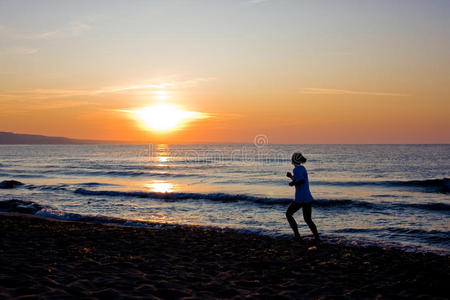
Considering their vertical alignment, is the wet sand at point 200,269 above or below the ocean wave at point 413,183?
above

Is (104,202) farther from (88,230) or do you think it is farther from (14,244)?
(14,244)

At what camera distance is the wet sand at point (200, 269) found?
→ 518 centimetres

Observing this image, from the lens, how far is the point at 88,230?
10164 millimetres

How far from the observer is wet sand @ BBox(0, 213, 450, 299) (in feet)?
17.0

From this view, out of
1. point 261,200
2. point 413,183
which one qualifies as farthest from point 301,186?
point 413,183

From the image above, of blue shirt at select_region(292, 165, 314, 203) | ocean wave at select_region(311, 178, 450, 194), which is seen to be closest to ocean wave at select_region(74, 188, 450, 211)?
ocean wave at select_region(311, 178, 450, 194)

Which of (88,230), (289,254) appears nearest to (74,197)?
(88,230)

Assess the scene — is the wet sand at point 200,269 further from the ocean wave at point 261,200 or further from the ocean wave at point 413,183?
the ocean wave at point 413,183

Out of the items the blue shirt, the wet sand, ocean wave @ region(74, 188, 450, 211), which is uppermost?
the blue shirt

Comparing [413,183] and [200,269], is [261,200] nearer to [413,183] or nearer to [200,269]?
[200,269]

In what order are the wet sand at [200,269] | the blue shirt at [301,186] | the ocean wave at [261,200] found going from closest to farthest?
1. the wet sand at [200,269]
2. the blue shirt at [301,186]
3. the ocean wave at [261,200]

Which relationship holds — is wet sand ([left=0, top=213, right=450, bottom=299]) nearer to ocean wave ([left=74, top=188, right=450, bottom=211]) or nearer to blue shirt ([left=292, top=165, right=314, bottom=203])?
blue shirt ([left=292, top=165, right=314, bottom=203])

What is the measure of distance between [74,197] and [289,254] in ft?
55.3

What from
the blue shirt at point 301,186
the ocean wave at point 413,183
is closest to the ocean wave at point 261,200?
the ocean wave at point 413,183
